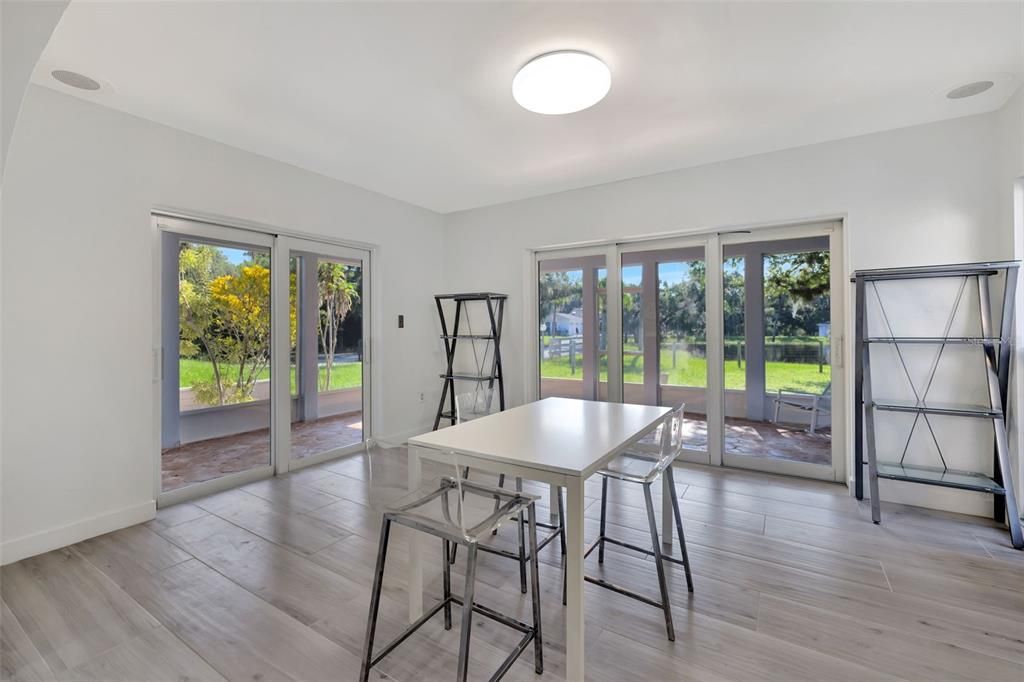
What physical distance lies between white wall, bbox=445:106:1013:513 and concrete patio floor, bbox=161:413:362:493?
294cm

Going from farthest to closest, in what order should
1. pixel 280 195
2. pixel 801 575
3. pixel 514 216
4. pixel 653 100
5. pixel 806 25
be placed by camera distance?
pixel 514 216, pixel 280 195, pixel 653 100, pixel 801 575, pixel 806 25

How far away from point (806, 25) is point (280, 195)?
3647mm

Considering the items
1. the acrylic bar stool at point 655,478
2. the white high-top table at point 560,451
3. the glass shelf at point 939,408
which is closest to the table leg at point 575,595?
the white high-top table at point 560,451

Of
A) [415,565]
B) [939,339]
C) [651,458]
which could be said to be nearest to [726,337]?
[939,339]

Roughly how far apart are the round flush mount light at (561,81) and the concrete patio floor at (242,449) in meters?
3.32

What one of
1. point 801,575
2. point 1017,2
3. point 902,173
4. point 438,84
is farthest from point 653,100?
point 801,575

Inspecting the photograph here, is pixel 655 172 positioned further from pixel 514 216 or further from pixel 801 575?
pixel 801 575

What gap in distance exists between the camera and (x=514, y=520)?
2678mm

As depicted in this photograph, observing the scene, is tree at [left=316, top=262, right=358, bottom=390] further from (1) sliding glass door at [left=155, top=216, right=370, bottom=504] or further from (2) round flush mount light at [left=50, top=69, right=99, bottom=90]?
(2) round flush mount light at [left=50, top=69, right=99, bottom=90]

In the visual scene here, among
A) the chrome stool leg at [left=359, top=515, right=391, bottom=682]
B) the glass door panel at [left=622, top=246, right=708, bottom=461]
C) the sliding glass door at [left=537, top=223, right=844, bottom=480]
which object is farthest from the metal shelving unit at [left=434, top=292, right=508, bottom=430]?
the chrome stool leg at [left=359, top=515, right=391, bottom=682]

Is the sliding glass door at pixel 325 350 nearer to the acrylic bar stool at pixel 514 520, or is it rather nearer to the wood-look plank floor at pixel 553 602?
the wood-look plank floor at pixel 553 602

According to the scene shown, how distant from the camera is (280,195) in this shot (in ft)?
11.9

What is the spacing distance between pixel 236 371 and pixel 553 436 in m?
2.91

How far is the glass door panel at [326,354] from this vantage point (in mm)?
3959
